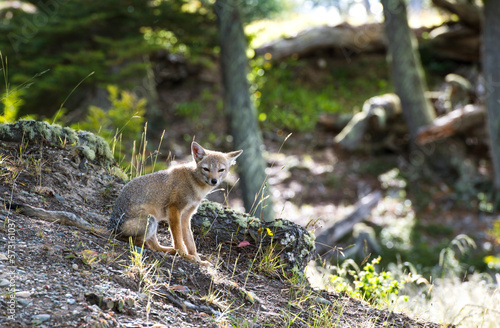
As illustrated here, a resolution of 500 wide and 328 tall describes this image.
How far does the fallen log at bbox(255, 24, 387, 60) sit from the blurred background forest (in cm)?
6

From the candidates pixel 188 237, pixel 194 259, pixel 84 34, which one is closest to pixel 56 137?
pixel 188 237

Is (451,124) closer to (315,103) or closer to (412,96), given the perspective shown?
(412,96)

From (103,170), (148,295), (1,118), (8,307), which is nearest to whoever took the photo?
(8,307)

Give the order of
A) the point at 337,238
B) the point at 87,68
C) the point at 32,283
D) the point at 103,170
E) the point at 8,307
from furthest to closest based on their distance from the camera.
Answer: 1. the point at 87,68
2. the point at 337,238
3. the point at 103,170
4. the point at 32,283
5. the point at 8,307

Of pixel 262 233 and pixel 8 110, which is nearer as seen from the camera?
pixel 262 233

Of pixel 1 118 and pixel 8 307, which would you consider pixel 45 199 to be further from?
pixel 1 118

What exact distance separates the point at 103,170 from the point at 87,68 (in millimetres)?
7611

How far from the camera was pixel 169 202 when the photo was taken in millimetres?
4523

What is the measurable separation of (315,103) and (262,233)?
1464 centimetres

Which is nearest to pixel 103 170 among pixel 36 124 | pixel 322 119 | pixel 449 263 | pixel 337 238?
pixel 36 124

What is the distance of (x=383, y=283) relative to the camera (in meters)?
4.96

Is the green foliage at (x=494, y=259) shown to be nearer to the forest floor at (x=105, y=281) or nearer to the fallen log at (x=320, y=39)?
the forest floor at (x=105, y=281)

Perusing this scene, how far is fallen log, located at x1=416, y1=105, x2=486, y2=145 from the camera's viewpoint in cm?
1373

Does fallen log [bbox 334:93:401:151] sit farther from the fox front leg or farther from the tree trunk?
the fox front leg
